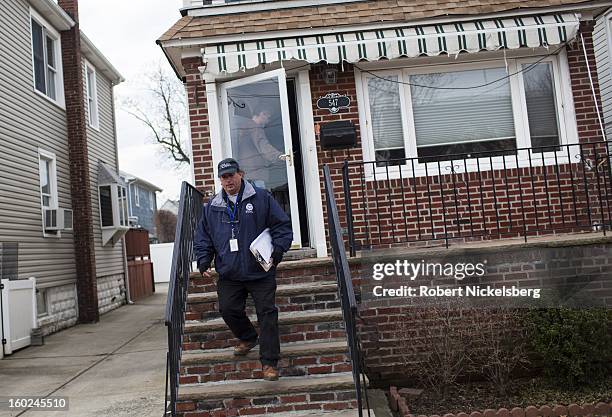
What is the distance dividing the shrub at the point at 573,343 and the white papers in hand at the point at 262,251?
8.14ft

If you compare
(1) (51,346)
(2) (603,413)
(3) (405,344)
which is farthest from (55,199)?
(2) (603,413)

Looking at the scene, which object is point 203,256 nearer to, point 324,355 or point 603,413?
point 324,355

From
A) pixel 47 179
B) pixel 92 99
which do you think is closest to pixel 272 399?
pixel 47 179

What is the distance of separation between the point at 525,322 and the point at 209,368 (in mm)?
2808

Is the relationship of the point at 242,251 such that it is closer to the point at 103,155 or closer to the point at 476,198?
the point at 476,198

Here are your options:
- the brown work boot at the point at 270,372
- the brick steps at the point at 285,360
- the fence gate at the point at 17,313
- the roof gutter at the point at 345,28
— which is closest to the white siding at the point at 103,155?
the fence gate at the point at 17,313

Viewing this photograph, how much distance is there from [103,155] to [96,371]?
963cm

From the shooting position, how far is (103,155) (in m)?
16.0

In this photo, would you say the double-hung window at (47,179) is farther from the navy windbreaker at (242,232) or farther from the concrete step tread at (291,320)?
the navy windbreaker at (242,232)

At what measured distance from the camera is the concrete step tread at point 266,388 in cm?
448

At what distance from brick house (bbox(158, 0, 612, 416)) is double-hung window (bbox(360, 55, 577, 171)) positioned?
2 cm

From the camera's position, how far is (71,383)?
685 cm

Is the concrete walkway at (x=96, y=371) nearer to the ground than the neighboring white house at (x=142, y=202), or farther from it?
nearer to the ground

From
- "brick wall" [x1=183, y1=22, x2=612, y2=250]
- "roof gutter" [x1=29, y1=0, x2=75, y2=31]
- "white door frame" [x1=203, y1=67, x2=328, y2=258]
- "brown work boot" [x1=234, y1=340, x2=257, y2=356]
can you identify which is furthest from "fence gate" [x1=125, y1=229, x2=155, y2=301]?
"brown work boot" [x1=234, y1=340, x2=257, y2=356]
